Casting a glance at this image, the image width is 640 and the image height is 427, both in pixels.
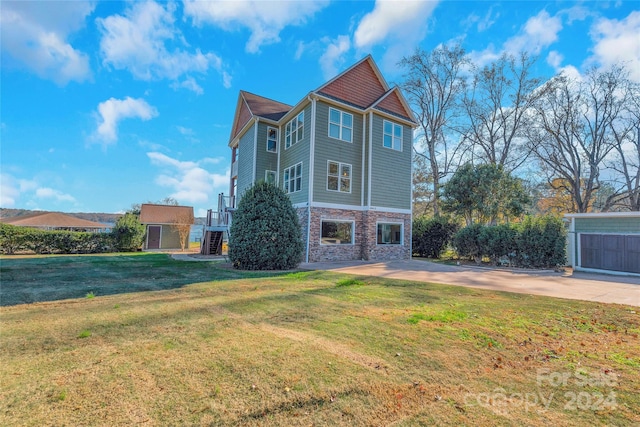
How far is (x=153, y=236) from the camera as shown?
26828mm

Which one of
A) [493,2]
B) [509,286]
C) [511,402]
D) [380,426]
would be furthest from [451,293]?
[493,2]

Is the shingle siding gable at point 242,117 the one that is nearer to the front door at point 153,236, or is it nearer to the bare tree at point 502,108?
the front door at point 153,236

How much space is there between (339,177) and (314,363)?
1220 cm

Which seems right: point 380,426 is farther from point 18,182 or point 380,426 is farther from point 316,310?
point 18,182

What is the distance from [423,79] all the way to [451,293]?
22667 mm

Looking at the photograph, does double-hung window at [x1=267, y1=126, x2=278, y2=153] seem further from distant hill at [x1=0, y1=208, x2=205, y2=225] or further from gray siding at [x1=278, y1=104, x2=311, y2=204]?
distant hill at [x1=0, y1=208, x2=205, y2=225]

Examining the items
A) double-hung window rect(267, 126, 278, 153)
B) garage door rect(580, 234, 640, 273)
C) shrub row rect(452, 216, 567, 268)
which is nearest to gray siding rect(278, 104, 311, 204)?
double-hung window rect(267, 126, 278, 153)

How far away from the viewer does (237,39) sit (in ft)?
44.1

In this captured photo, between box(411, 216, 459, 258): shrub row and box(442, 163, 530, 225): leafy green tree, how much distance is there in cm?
113

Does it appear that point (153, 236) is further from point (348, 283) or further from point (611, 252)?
point (611, 252)

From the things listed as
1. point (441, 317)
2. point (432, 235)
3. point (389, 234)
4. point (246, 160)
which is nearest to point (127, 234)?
point (246, 160)

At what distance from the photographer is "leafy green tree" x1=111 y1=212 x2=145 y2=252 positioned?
2177 cm

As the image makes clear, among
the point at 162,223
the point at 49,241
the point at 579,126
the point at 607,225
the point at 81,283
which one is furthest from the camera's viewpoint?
the point at 162,223

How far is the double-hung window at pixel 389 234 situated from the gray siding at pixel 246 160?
7.98 m
